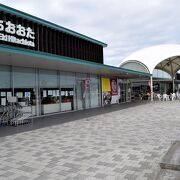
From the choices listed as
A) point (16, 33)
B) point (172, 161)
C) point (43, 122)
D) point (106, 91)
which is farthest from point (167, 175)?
point (106, 91)

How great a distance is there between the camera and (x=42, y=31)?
13750 millimetres

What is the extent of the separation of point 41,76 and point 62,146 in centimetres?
790

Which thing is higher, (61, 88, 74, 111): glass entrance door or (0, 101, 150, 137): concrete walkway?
(61, 88, 74, 111): glass entrance door

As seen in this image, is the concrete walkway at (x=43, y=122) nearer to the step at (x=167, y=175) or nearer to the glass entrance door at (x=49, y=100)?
the glass entrance door at (x=49, y=100)

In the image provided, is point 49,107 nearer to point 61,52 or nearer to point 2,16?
point 61,52

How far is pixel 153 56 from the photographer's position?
98.0 feet

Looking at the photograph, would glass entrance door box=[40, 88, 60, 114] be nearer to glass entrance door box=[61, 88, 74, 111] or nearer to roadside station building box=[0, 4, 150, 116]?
roadside station building box=[0, 4, 150, 116]

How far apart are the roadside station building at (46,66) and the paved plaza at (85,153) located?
11.2ft

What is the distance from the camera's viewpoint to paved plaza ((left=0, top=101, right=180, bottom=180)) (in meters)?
4.43

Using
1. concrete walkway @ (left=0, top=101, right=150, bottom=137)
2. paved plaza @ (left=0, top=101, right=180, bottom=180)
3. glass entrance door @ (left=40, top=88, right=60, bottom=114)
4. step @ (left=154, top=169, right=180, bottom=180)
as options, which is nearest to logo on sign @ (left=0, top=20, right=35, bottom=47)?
glass entrance door @ (left=40, top=88, right=60, bottom=114)

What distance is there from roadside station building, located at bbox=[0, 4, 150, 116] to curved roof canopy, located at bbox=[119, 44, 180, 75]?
9.80 metres

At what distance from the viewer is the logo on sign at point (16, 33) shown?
1132cm

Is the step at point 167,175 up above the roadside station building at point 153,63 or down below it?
below

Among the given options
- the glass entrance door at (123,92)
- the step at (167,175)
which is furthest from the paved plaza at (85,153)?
the glass entrance door at (123,92)
